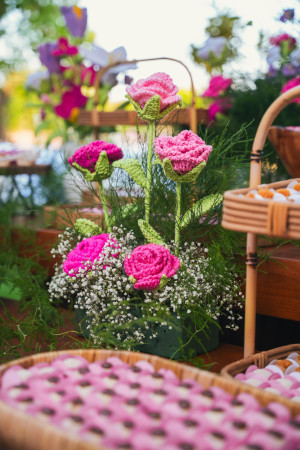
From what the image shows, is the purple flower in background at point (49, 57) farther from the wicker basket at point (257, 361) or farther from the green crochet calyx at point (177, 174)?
the wicker basket at point (257, 361)

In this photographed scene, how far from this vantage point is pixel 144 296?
1.02m

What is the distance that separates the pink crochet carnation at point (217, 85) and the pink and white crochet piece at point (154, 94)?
77cm

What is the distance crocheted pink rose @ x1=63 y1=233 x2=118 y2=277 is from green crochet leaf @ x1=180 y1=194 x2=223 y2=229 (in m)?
0.14

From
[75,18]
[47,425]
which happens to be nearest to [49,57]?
[75,18]

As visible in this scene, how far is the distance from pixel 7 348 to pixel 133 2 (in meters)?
2.06

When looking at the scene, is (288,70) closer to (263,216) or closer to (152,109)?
(152,109)

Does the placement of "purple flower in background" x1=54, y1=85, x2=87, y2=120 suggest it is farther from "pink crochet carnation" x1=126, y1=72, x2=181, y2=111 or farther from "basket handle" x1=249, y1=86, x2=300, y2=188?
"basket handle" x1=249, y1=86, x2=300, y2=188

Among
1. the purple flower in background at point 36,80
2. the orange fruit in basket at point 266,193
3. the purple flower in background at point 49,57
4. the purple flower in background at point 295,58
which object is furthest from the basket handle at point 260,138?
the purple flower in background at point 36,80

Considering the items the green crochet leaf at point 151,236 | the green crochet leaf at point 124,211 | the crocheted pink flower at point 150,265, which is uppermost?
the green crochet leaf at point 124,211

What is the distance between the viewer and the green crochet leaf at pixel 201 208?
0.97 meters

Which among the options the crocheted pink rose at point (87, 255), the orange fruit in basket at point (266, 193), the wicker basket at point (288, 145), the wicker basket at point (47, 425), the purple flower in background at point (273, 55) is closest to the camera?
the wicker basket at point (47, 425)

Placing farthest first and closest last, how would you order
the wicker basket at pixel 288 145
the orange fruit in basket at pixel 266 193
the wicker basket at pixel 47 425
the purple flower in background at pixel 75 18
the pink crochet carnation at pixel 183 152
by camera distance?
the purple flower in background at pixel 75 18, the wicker basket at pixel 288 145, the pink crochet carnation at pixel 183 152, the orange fruit in basket at pixel 266 193, the wicker basket at pixel 47 425

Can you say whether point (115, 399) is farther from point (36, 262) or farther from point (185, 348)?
point (36, 262)

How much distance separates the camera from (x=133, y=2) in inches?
104
